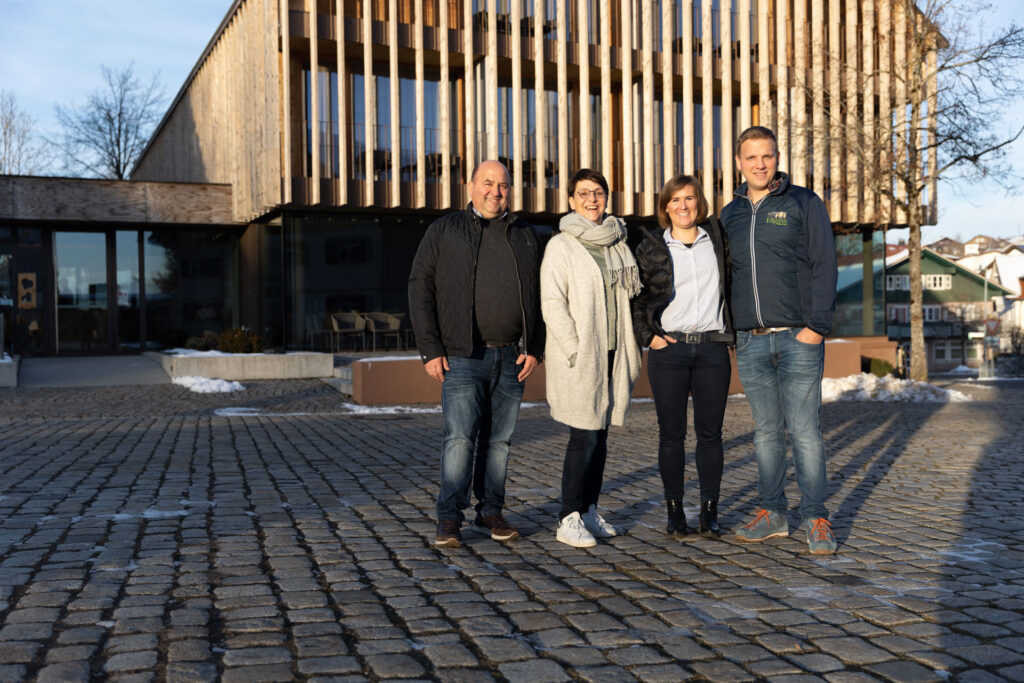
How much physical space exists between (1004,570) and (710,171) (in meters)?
19.0

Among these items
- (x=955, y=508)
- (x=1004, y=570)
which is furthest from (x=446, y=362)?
(x=955, y=508)

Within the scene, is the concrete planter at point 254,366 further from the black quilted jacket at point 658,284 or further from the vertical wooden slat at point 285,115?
the black quilted jacket at point 658,284

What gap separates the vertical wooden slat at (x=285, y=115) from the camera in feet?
59.2

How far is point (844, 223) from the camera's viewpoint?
80.5ft

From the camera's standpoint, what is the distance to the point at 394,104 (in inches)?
749

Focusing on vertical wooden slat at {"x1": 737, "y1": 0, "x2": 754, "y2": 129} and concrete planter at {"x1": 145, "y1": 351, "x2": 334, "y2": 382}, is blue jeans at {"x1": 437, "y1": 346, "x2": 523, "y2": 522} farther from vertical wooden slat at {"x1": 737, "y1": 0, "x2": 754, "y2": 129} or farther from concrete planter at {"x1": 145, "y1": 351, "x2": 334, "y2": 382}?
vertical wooden slat at {"x1": 737, "y1": 0, "x2": 754, "y2": 129}

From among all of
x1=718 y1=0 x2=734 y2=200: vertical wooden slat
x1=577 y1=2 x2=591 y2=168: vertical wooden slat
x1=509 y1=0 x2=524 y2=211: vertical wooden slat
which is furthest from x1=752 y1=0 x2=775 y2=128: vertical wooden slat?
x1=509 y1=0 x2=524 y2=211: vertical wooden slat

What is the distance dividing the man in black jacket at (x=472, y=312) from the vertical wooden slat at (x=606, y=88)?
17.0 m

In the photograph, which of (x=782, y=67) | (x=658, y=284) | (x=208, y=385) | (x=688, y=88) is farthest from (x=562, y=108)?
(x=658, y=284)

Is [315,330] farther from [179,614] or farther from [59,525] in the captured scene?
[179,614]

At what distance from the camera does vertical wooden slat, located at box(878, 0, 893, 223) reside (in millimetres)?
18844

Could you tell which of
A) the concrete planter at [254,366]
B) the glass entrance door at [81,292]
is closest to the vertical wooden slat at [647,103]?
the concrete planter at [254,366]

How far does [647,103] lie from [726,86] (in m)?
2.21

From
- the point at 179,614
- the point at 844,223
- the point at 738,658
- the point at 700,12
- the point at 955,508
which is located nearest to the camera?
the point at 738,658
